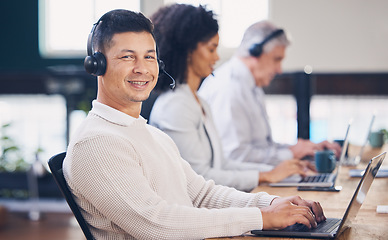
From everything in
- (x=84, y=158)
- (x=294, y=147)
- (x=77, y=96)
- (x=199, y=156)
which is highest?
(x=84, y=158)

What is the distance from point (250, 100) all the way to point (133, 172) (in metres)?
1.73

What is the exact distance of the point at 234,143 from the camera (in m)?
2.69

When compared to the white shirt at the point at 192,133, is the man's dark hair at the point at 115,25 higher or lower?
higher

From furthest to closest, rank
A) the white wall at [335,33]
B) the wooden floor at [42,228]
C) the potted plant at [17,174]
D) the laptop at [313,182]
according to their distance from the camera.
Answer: the white wall at [335,33] < the potted plant at [17,174] < the wooden floor at [42,228] < the laptop at [313,182]

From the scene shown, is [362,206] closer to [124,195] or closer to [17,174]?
[124,195]

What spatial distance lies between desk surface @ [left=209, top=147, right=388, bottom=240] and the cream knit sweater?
0.08 metres

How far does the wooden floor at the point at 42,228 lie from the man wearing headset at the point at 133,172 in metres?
3.33

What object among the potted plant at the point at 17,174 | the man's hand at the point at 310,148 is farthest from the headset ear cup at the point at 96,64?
the potted plant at the point at 17,174

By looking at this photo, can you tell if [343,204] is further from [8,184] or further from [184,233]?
[8,184]

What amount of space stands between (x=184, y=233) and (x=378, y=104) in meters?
5.99

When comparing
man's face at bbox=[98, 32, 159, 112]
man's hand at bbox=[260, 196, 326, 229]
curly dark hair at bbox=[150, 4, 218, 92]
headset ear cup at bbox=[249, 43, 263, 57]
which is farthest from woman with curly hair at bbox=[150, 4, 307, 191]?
headset ear cup at bbox=[249, 43, 263, 57]

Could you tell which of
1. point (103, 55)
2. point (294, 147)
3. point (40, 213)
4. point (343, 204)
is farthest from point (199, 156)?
point (40, 213)

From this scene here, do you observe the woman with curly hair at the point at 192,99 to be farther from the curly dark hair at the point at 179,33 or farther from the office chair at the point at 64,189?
the office chair at the point at 64,189

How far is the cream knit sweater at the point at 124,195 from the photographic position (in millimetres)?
1219
